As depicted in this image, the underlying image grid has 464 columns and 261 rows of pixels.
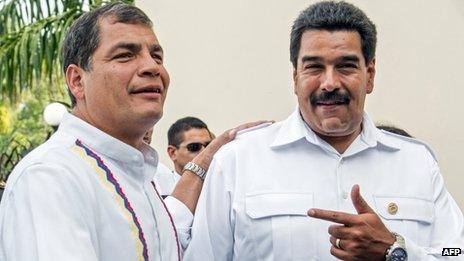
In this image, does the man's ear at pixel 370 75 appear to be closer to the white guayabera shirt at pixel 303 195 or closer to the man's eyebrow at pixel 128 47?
the white guayabera shirt at pixel 303 195

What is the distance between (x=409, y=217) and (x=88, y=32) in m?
1.38

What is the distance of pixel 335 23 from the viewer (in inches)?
140

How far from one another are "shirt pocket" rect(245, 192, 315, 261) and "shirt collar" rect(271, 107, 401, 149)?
243 millimetres

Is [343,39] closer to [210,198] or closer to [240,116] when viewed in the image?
[210,198]

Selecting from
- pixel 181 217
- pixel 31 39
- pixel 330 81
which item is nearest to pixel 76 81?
pixel 181 217

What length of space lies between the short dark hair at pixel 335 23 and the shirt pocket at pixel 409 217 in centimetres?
55

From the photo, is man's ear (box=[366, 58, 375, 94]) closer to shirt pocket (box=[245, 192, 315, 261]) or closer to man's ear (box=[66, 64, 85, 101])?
shirt pocket (box=[245, 192, 315, 261])

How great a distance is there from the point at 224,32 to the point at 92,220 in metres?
4.71

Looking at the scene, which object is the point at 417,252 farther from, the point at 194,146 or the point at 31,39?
the point at 31,39

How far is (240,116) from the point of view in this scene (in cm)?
701

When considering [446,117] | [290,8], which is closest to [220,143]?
[446,117]

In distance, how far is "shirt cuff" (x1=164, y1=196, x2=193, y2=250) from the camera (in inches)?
139

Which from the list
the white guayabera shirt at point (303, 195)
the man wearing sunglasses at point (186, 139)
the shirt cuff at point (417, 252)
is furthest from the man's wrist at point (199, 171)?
the man wearing sunglasses at point (186, 139)

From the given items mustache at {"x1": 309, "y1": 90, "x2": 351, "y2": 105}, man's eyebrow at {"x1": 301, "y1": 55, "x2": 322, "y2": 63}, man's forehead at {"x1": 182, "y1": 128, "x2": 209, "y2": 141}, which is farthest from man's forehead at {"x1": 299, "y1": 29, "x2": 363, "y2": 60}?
man's forehead at {"x1": 182, "y1": 128, "x2": 209, "y2": 141}
